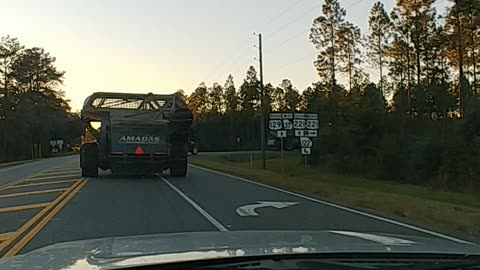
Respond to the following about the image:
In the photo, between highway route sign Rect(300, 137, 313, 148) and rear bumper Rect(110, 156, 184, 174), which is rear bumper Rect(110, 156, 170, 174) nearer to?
rear bumper Rect(110, 156, 184, 174)

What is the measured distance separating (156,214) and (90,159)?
553 inches

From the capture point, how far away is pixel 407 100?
219ft

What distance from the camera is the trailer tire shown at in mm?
28000

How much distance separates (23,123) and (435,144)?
69.4 metres

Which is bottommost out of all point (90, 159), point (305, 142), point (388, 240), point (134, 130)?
point (388, 240)

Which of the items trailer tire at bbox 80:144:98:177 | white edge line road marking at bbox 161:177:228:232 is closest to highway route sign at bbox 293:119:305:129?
white edge line road marking at bbox 161:177:228:232

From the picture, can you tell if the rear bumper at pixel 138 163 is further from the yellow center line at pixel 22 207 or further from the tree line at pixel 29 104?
the tree line at pixel 29 104

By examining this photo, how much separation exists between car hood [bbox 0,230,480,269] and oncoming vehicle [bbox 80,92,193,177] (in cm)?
2233

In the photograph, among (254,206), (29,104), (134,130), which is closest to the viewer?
(254,206)

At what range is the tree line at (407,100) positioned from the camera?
129 ft

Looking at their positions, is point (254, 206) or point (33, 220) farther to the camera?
point (254, 206)

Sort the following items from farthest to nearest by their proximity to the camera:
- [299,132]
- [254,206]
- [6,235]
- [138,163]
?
Answer: [299,132] < [138,163] < [254,206] < [6,235]

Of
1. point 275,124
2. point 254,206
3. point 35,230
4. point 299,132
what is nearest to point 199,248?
point 35,230

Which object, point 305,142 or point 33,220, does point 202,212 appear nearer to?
point 33,220
